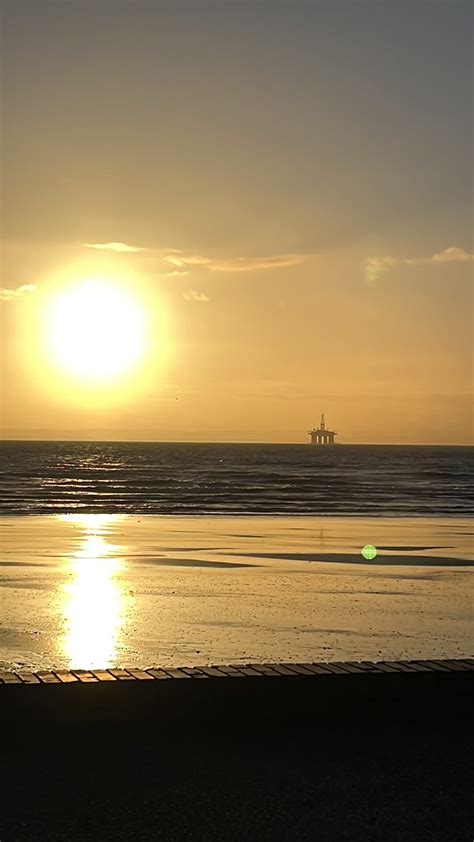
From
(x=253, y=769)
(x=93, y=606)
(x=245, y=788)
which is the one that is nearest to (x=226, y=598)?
(x=93, y=606)

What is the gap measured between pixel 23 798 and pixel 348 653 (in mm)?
5743

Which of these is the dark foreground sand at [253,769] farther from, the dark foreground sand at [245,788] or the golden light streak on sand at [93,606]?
the golden light streak on sand at [93,606]

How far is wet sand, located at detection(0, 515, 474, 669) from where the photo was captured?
1053cm

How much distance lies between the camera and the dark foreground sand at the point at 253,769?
4.91m

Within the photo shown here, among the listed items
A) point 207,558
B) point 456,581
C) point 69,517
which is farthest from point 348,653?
point 69,517

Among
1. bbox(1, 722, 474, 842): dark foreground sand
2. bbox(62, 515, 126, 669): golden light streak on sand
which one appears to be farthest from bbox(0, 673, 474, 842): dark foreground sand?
bbox(62, 515, 126, 669): golden light streak on sand

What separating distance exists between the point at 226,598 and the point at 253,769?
888cm

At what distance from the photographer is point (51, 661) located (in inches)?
384

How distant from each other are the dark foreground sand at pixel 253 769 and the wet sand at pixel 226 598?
128 inches

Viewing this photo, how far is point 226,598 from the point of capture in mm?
14570

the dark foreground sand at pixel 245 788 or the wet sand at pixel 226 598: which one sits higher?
the dark foreground sand at pixel 245 788

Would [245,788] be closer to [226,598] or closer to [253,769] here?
[253,769]

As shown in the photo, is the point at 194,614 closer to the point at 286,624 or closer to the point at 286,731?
the point at 286,624

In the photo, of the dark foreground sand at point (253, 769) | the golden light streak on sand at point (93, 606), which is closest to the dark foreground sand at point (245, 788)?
the dark foreground sand at point (253, 769)
